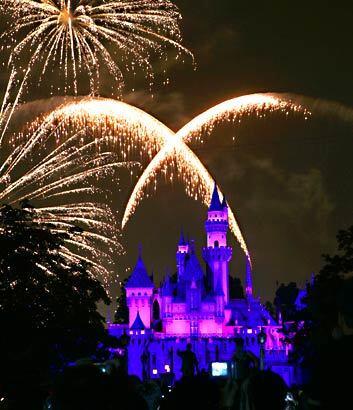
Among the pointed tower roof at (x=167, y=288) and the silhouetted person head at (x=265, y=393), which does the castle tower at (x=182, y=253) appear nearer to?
the pointed tower roof at (x=167, y=288)

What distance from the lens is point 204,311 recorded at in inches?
4769

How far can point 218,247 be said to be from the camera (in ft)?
413

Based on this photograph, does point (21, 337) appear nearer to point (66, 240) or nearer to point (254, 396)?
point (66, 240)

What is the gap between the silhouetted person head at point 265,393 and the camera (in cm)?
800

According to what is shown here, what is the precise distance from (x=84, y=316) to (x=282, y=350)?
267ft

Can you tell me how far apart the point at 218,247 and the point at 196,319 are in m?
10.2

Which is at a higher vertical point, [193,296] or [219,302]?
[193,296]

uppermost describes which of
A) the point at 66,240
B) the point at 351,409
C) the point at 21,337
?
the point at 66,240

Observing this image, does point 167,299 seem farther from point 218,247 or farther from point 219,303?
point 218,247

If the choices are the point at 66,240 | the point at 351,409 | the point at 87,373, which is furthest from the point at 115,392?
the point at 66,240

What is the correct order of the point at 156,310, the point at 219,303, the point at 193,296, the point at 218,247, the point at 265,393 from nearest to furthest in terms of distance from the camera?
the point at 265,393
the point at 193,296
the point at 219,303
the point at 218,247
the point at 156,310

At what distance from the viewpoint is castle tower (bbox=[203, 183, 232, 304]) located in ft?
409

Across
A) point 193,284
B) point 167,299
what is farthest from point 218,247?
point 167,299

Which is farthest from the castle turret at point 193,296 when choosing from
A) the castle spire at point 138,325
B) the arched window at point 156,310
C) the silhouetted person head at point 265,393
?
the silhouetted person head at point 265,393
